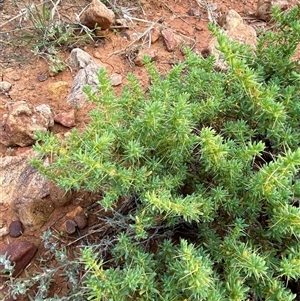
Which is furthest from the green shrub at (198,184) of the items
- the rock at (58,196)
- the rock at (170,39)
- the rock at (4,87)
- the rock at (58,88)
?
the rock at (170,39)

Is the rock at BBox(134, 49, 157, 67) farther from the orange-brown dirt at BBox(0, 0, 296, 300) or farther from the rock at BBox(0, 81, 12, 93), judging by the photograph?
the rock at BBox(0, 81, 12, 93)

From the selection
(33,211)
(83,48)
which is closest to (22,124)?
(33,211)

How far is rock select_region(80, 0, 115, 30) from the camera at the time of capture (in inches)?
103

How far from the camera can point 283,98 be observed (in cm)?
162

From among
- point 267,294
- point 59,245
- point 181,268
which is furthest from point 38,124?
point 267,294

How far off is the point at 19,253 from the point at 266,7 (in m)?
2.31

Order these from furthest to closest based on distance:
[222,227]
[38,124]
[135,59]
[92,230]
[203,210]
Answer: [135,59] < [38,124] < [92,230] < [222,227] < [203,210]

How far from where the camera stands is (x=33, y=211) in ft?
6.29

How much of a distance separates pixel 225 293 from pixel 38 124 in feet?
4.19

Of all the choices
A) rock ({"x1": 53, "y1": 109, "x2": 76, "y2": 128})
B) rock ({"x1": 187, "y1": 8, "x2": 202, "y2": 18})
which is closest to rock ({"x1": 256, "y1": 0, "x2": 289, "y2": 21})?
rock ({"x1": 187, "y1": 8, "x2": 202, "y2": 18})

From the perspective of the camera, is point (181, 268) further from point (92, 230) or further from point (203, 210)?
point (92, 230)

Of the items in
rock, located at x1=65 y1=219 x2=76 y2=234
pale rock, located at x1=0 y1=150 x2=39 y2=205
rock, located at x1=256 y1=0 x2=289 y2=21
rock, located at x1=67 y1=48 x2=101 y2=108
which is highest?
rock, located at x1=256 y1=0 x2=289 y2=21

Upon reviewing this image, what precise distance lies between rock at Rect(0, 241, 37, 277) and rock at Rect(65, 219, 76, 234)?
0.53ft

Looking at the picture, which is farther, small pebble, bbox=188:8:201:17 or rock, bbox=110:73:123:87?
small pebble, bbox=188:8:201:17
